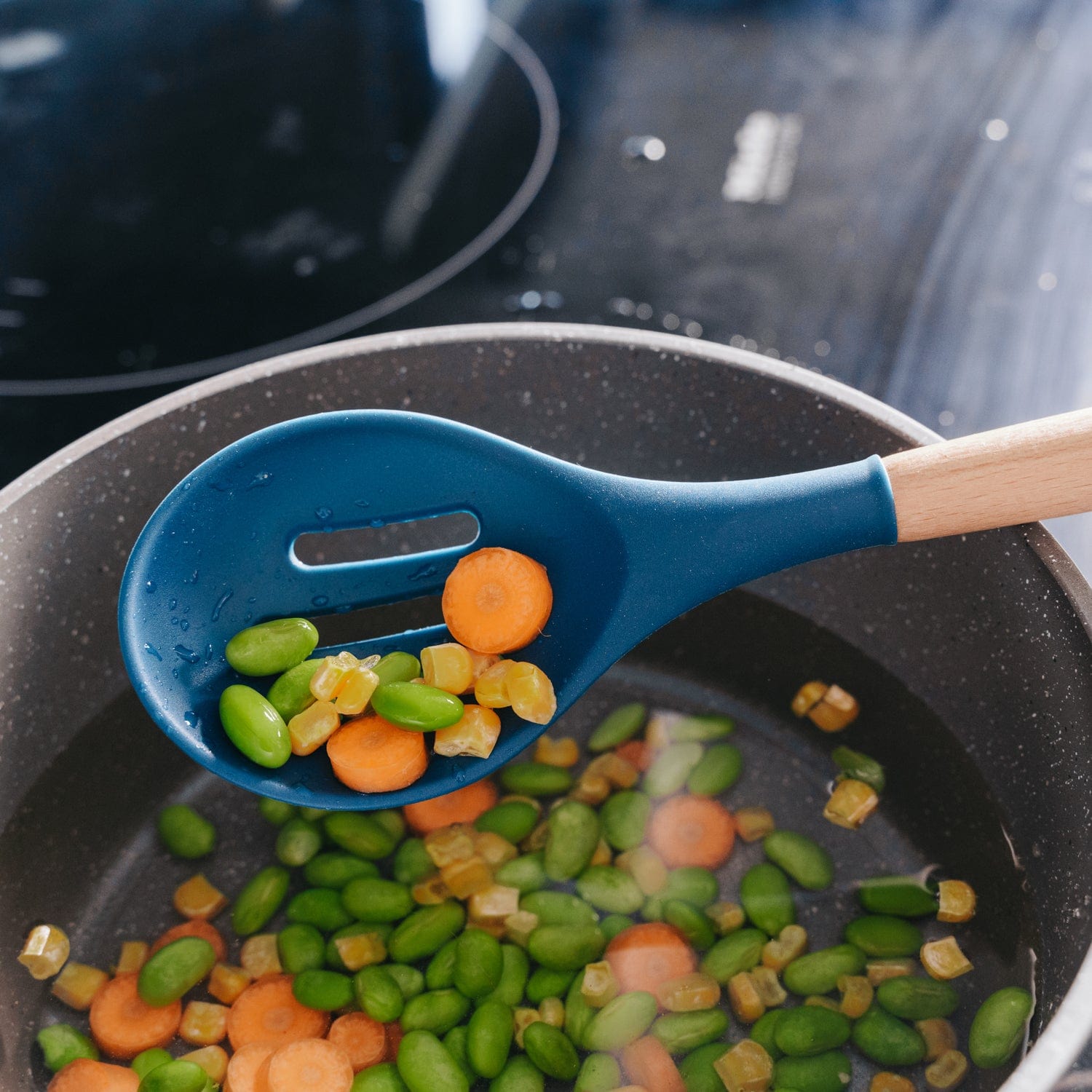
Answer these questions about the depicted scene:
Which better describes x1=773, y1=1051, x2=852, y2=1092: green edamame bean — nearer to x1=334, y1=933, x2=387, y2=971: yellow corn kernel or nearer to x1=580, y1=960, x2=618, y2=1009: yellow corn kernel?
x1=580, y1=960, x2=618, y2=1009: yellow corn kernel

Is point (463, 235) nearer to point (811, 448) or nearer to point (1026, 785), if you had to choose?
point (811, 448)

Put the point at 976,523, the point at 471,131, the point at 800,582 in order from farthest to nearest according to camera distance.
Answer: the point at 471,131 < the point at 800,582 < the point at 976,523

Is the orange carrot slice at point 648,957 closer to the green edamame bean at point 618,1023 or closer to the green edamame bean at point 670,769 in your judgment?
Result: the green edamame bean at point 618,1023

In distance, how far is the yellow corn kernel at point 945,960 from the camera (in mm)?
975

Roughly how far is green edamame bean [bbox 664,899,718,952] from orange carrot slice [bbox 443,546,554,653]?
29 cm

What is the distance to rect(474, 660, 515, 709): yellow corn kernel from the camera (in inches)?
35.0

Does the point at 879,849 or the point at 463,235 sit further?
the point at 463,235

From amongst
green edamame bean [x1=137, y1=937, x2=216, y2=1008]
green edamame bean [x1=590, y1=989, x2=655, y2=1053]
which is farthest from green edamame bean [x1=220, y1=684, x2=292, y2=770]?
green edamame bean [x1=590, y1=989, x2=655, y2=1053]

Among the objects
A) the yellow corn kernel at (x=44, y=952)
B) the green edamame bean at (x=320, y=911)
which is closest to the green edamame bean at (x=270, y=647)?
the green edamame bean at (x=320, y=911)

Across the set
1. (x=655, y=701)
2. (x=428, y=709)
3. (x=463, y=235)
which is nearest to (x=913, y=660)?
(x=655, y=701)

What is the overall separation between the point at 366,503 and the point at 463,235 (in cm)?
50

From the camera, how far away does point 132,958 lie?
3.35 feet

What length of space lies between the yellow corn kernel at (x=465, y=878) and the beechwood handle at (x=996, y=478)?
0.49 metres

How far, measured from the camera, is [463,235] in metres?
1.31
